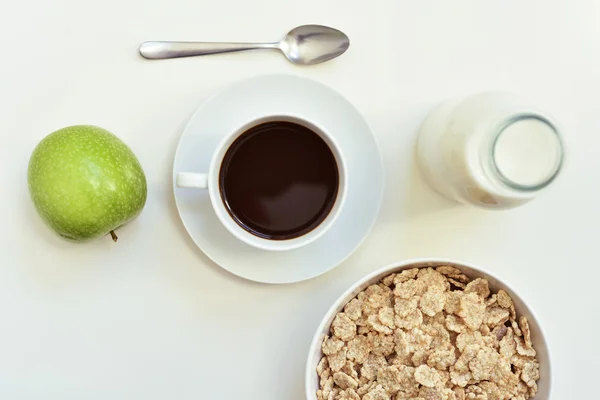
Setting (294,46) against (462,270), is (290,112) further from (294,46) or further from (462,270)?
(462,270)

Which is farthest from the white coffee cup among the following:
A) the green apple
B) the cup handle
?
the green apple

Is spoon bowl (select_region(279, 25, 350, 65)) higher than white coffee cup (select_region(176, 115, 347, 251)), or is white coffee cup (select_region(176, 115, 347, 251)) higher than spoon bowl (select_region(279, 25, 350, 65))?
spoon bowl (select_region(279, 25, 350, 65))

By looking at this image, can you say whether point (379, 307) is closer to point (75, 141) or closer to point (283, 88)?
point (283, 88)

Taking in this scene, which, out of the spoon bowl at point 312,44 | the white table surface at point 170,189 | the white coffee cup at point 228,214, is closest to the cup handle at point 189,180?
the white coffee cup at point 228,214

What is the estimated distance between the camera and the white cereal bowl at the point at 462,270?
0.82 m

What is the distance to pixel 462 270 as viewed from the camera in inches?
33.6

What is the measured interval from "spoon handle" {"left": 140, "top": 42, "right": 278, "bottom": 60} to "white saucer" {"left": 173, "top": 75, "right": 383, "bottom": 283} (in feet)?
0.24

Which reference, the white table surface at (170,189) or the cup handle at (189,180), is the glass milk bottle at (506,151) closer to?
the white table surface at (170,189)

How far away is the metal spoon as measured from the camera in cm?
91

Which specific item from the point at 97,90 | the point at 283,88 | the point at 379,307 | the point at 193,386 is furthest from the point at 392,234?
the point at 97,90

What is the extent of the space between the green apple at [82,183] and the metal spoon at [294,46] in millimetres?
164

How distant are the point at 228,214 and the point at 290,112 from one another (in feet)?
0.57

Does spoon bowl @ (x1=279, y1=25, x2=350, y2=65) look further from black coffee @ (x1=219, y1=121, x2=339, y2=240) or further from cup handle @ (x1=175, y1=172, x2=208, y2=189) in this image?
cup handle @ (x1=175, y1=172, x2=208, y2=189)

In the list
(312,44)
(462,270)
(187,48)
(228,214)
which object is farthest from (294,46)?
(462,270)
